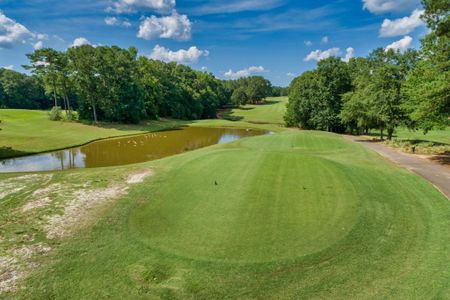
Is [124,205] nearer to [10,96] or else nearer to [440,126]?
[440,126]

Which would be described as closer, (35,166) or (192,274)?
(192,274)

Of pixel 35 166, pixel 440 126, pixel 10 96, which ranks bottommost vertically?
pixel 35 166

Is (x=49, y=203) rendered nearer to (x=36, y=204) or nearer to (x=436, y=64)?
(x=36, y=204)

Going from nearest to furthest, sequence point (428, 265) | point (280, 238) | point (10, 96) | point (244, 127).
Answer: point (428, 265), point (280, 238), point (244, 127), point (10, 96)

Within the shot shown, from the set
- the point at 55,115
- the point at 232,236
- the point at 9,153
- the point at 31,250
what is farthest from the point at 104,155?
the point at 55,115

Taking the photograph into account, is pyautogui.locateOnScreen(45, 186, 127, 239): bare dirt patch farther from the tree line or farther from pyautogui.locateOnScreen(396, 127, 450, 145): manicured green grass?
the tree line

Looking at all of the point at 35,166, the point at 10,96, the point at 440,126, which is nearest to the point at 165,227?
the point at 35,166

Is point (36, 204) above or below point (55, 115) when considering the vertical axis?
below
